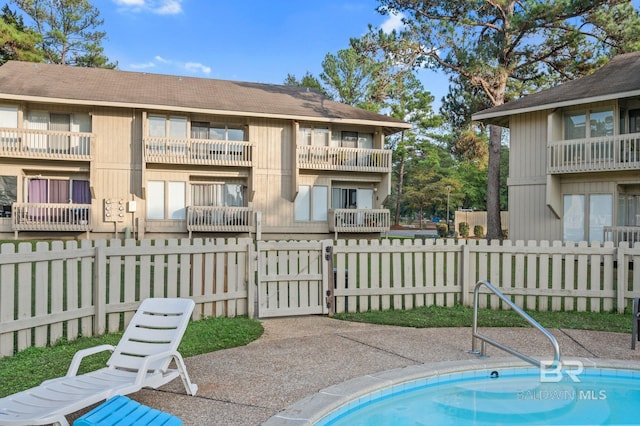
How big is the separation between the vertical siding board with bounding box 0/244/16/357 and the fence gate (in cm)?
352

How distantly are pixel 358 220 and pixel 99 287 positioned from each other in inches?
688

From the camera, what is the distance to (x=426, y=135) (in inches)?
1702

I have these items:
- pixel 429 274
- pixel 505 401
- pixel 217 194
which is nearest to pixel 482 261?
pixel 429 274

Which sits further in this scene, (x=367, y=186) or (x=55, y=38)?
(x=55, y=38)

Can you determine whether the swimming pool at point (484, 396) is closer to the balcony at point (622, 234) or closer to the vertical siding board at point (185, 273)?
the vertical siding board at point (185, 273)

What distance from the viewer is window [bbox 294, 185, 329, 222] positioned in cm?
2306

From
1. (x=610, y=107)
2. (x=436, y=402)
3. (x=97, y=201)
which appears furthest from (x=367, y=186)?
(x=436, y=402)

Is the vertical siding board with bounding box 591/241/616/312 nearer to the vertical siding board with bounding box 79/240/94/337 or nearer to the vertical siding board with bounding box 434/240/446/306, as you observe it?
the vertical siding board with bounding box 434/240/446/306

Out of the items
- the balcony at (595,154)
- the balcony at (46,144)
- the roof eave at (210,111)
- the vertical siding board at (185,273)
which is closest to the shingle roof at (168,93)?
the roof eave at (210,111)

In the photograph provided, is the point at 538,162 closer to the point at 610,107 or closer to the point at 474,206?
the point at 610,107

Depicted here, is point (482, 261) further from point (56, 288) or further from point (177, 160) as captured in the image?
point (177, 160)

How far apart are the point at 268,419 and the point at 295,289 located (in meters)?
4.27

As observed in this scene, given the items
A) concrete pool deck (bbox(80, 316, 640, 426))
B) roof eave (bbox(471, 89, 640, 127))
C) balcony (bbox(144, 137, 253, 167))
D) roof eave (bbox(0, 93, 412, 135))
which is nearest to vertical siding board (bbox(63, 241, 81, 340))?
concrete pool deck (bbox(80, 316, 640, 426))

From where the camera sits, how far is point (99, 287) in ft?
20.4
